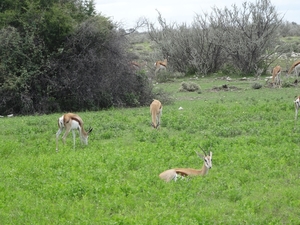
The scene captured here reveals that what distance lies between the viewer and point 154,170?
911 cm

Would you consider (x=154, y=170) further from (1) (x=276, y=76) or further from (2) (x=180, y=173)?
(1) (x=276, y=76)

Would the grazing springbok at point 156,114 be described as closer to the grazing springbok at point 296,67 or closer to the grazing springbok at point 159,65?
the grazing springbok at point 296,67

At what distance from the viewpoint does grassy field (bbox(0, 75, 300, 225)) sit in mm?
6961

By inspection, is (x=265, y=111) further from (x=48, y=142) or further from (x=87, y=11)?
(x=87, y=11)

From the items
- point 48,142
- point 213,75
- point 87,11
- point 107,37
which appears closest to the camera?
point 48,142

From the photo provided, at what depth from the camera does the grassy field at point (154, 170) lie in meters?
6.96

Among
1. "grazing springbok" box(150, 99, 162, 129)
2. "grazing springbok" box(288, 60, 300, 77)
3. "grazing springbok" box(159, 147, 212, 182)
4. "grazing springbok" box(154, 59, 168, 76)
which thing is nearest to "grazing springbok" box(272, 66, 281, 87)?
"grazing springbok" box(288, 60, 300, 77)

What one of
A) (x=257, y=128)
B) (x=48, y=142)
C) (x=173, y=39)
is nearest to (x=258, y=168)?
(x=257, y=128)

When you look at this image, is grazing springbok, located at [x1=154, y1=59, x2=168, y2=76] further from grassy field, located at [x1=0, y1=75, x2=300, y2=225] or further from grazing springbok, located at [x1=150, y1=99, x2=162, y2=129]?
grazing springbok, located at [x1=150, y1=99, x2=162, y2=129]

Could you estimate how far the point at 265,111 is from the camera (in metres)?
15.4

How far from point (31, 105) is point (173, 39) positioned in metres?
15.0

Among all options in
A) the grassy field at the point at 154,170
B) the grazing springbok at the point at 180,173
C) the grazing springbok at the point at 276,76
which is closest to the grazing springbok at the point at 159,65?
the grazing springbok at the point at 276,76

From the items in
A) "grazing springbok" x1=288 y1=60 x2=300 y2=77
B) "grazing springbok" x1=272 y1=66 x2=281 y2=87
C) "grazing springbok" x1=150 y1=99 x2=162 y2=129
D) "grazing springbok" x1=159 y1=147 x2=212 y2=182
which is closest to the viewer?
"grazing springbok" x1=159 y1=147 x2=212 y2=182

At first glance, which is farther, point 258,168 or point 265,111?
point 265,111
